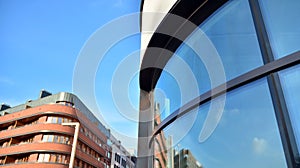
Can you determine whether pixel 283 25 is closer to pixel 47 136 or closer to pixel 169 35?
pixel 169 35

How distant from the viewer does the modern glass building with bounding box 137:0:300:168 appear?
5.58 feet

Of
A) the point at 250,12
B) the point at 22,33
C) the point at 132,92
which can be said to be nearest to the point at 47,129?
the point at 22,33

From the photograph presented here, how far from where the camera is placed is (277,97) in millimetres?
1719

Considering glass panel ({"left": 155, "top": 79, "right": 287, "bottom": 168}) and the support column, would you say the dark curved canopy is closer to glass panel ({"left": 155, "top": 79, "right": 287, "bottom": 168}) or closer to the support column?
the support column

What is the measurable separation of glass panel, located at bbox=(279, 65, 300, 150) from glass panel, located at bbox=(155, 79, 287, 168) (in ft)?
0.44

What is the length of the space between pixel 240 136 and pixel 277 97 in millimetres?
486

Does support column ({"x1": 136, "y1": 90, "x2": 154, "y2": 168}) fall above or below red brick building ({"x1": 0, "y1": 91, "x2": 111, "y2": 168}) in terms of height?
below

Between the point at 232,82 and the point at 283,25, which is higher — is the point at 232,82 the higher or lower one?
the lower one

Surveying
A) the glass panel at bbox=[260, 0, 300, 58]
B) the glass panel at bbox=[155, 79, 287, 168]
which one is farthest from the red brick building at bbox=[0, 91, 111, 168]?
the glass panel at bbox=[260, 0, 300, 58]

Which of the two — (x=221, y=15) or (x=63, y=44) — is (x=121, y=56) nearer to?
(x=221, y=15)

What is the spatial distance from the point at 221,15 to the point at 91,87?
101 inches

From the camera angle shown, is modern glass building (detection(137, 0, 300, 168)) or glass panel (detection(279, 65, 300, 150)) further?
modern glass building (detection(137, 0, 300, 168))

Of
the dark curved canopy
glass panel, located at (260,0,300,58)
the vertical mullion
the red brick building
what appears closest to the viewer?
the vertical mullion

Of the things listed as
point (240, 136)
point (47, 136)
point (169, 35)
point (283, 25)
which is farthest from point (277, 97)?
point (47, 136)
